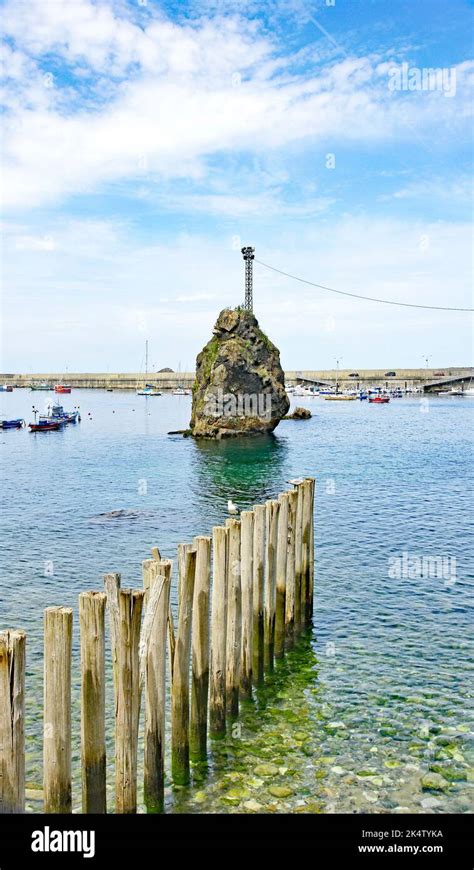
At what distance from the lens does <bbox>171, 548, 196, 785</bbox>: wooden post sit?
921cm

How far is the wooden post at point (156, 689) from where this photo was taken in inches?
317

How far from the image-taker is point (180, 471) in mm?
47688

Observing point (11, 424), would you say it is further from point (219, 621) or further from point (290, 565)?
point (219, 621)

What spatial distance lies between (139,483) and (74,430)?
50864 mm

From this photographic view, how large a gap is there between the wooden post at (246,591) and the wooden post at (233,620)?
19 centimetres

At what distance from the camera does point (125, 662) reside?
25.0 feet

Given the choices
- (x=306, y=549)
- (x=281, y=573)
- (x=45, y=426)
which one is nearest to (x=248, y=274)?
(x=45, y=426)

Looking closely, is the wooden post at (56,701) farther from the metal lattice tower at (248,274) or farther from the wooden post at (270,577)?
the metal lattice tower at (248,274)

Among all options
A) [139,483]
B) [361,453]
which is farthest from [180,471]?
[361,453]

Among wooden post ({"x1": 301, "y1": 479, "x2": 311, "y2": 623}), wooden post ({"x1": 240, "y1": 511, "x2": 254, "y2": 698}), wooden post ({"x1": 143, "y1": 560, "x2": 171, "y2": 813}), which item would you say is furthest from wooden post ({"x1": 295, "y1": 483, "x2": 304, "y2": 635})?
wooden post ({"x1": 143, "y1": 560, "x2": 171, "y2": 813})

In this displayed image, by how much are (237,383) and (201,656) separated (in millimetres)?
65183

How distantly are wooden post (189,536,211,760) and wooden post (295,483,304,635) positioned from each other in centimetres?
425

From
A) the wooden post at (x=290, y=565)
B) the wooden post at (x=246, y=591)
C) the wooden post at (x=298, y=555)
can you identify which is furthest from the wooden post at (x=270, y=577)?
the wooden post at (x=298, y=555)

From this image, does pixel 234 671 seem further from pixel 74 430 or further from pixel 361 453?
pixel 74 430
